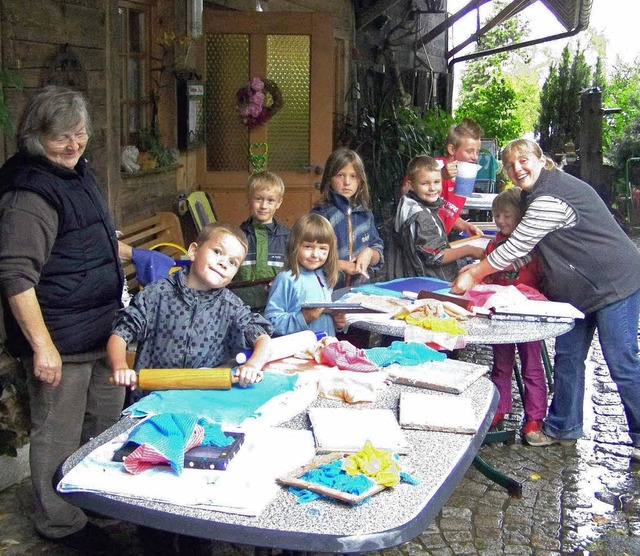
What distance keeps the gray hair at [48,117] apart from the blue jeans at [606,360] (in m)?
2.70

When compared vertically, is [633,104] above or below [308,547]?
above

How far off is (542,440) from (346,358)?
2.19 meters

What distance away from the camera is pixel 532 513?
418 cm

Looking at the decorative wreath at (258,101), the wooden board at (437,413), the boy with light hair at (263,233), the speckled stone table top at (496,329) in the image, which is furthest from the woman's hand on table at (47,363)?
the decorative wreath at (258,101)

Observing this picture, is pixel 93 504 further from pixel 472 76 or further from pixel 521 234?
pixel 472 76

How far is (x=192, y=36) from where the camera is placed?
719cm

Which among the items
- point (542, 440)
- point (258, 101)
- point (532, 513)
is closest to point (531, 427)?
point (542, 440)

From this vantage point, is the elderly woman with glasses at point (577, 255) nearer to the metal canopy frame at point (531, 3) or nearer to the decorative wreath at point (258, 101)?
the decorative wreath at point (258, 101)

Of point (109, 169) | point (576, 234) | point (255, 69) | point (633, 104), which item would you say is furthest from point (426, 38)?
point (576, 234)

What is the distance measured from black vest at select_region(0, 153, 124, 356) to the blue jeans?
2.42 m

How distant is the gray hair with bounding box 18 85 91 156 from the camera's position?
322cm

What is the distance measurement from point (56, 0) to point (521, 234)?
285cm

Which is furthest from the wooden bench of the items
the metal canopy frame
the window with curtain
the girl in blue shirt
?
the metal canopy frame

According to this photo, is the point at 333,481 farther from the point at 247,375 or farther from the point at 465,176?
the point at 465,176
